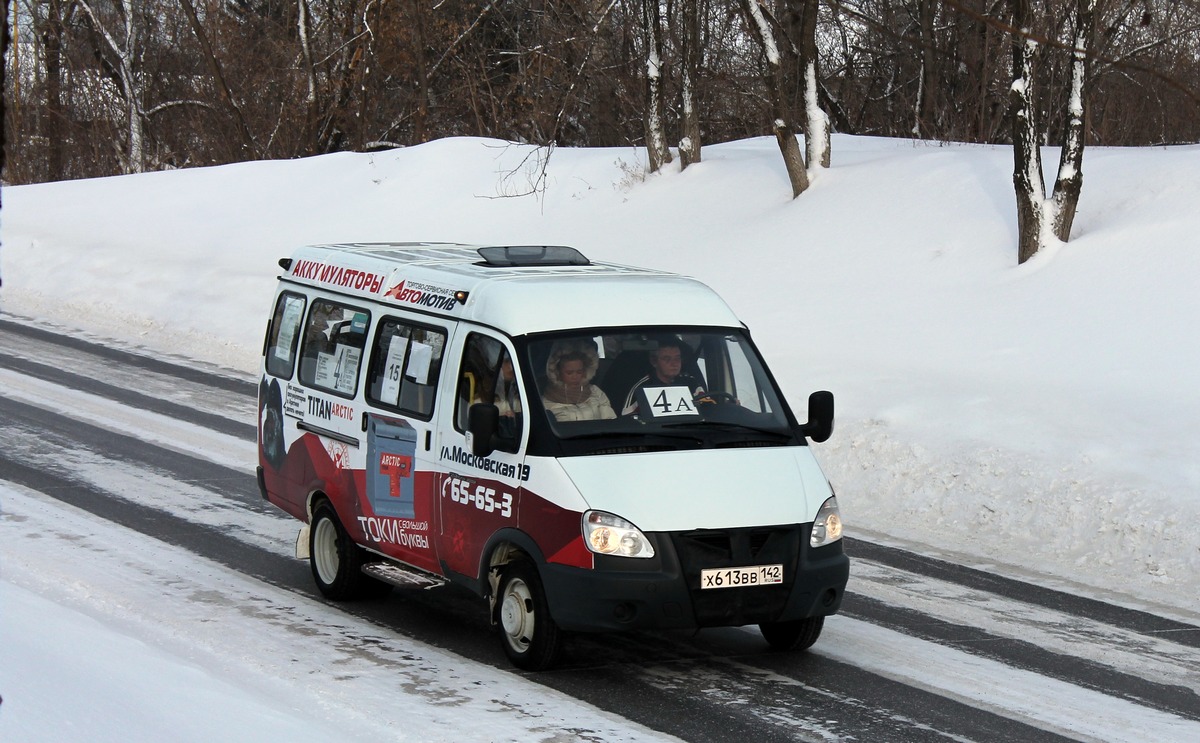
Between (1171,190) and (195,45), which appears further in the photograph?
(195,45)

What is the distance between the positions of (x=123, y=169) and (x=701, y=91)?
19319 mm

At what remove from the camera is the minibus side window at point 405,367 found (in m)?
8.48

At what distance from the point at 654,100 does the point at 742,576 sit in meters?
20.2

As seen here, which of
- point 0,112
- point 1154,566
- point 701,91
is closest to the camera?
point 0,112

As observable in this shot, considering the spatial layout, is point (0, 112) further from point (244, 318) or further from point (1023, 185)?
point (244, 318)

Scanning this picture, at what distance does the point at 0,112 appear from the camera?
2.67 m

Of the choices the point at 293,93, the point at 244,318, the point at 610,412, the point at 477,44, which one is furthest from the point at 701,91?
the point at 610,412

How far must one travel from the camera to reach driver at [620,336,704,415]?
26.5 feet

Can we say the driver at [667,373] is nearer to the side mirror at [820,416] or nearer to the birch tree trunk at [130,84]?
the side mirror at [820,416]

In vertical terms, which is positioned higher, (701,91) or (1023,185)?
(701,91)

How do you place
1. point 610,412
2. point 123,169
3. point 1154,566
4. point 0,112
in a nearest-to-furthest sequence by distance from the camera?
1. point 0,112
2. point 610,412
3. point 1154,566
4. point 123,169

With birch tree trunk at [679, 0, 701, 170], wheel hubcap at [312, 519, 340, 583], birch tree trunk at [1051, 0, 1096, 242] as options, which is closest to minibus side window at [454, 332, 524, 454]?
wheel hubcap at [312, 519, 340, 583]

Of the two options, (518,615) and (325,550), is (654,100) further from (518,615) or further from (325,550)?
(518,615)

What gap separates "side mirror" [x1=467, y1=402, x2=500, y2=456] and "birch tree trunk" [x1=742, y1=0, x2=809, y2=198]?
51.9ft
